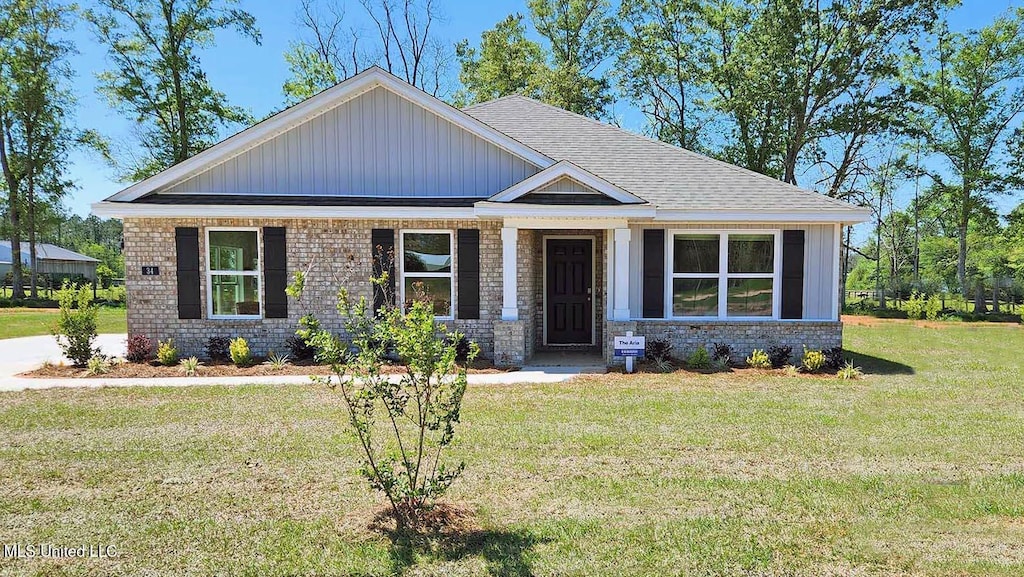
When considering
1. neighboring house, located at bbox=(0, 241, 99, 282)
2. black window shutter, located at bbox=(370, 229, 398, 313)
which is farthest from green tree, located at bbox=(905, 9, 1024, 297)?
neighboring house, located at bbox=(0, 241, 99, 282)

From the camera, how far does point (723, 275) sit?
10148 millimetres

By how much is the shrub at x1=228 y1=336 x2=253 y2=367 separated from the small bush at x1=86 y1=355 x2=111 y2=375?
1.96 m

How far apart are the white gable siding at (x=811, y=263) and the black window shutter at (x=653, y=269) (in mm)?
92

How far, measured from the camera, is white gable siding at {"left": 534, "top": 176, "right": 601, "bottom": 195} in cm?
959

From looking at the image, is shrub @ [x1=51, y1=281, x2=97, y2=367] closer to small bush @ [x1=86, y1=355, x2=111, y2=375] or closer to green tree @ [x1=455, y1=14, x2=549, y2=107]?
small bush @ [x1=86, y1=355, x2=111, y2=375]

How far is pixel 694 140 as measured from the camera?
1099 inches

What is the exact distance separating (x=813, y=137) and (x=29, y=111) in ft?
124

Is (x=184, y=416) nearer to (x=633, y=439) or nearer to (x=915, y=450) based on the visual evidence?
(x=633, y=439)

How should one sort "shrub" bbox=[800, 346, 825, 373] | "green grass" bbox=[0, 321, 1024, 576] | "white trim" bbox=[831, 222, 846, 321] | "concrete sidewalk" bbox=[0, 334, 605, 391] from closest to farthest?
"green grass" bbox=[0, 321, 1024, 576], "concrete sidewalk" bbox=[0, 334, 605, 391], "shrub" bbox=[800, 346, 825, 373], "white trim" bbox=[831, 222, 846, 321]

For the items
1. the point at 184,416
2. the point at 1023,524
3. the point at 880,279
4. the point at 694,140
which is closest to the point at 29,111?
the point at 184,416

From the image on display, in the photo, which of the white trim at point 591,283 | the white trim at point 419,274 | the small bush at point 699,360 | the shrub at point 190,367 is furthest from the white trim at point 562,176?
the shrub at point 190,367

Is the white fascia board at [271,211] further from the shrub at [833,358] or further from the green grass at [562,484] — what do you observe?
the shrub at [833,358]

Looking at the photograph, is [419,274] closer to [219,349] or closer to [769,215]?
[219,349]

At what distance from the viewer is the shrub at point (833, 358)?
9.54 meters
